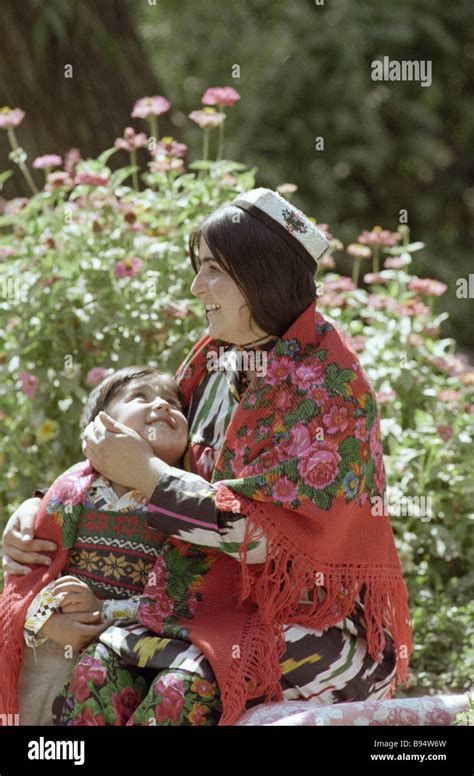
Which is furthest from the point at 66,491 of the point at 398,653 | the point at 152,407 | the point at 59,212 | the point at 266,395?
the point at 59,212

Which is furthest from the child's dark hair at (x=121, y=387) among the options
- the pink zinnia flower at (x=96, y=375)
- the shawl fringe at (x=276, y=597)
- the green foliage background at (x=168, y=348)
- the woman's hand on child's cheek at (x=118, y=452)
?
the green foliage background at (x=168, y=348)

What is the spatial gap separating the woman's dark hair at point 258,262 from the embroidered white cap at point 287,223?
15 millimetres

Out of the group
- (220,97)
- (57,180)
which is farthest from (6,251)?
(220,97)

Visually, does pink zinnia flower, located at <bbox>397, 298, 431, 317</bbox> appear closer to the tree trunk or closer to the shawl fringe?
the shawl fringe

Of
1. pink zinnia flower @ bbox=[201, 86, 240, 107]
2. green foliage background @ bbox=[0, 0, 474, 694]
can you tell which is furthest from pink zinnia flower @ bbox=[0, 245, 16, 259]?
pink zinnia flower @ bbox=[201, 86, 240, 107]

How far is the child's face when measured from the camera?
2943mm

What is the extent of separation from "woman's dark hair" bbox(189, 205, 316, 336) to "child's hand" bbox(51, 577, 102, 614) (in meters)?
0.74

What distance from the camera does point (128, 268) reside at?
4031 millimetres

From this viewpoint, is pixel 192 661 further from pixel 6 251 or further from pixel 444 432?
pixel 6 251

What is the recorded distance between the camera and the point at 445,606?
13.1 ft

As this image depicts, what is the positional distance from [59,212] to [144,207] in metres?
0.29

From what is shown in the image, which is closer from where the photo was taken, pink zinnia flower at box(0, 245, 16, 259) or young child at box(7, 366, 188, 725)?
young child at box(7, 366, 188, 725)

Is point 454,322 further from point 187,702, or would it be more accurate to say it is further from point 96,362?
point 187,702

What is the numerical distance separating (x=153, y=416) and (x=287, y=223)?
0.57 meters
